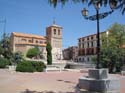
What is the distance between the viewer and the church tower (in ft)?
315

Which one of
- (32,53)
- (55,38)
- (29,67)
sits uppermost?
(55,38)

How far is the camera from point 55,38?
98.1m

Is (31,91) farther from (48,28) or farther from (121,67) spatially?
(48,28)

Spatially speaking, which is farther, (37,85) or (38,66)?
(38,66)

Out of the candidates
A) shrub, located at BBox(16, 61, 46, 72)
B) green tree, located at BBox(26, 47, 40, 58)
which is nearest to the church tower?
green tree, located at BBox(26, 47, 40, 58)

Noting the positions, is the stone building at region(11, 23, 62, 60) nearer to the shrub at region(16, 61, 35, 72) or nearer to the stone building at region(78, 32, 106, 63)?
the stone building at region(78, 32, 106, 63)

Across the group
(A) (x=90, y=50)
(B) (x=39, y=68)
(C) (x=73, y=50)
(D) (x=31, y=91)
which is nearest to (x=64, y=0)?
(D) (x=31, y=91)

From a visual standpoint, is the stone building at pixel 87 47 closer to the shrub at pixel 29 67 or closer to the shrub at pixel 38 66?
the shrub at pixel 38 66

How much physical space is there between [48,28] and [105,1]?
91851 mm

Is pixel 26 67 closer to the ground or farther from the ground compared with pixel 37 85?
farther from the ground

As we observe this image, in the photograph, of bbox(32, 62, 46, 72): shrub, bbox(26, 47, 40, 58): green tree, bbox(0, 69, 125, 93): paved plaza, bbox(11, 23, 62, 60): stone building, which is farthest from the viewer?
bbox(11, 23, 62, 60): stone building

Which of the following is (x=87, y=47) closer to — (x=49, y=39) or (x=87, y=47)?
(x=87, y=47)

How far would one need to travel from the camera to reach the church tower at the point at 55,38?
95.9 metres

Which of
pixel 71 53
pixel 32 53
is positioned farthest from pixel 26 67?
pixel 71 53
